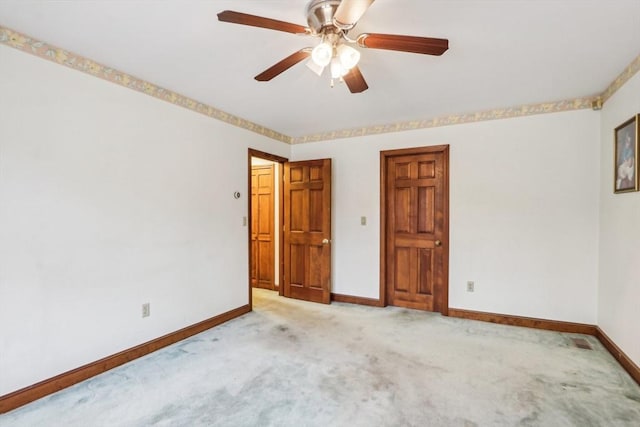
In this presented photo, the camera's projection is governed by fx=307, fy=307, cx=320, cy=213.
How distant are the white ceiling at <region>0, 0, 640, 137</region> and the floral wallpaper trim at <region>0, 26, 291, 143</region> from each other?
0.06 metres

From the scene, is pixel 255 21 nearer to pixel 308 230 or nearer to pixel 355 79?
pixel 355 79

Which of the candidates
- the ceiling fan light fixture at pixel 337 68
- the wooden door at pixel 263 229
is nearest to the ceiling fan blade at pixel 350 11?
the ceiling fan light fixture at pixel 337 68

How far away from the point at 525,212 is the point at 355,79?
8.32 feet

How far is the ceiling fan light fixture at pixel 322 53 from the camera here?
1.66 meters

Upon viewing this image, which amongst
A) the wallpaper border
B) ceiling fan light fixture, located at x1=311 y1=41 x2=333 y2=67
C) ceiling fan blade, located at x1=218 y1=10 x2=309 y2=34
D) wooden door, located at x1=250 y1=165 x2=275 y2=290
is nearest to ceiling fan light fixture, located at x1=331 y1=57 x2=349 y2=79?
ceiling fan light fixture, located at x1=311 y1=41 x2=333 y2=67

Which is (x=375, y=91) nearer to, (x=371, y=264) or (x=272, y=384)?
(x=371, y=264)

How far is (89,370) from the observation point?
91.4 inches

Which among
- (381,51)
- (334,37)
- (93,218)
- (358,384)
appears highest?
(381,51)

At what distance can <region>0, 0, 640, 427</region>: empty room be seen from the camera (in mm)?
1908

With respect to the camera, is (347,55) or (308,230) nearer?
(347,55)

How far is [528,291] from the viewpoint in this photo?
11.1 feet

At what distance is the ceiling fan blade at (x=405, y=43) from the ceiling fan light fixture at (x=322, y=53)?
0.19 m

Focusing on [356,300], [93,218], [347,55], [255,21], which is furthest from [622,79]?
[93,218]

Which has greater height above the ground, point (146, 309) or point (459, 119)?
point (459, 119)
